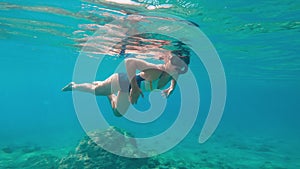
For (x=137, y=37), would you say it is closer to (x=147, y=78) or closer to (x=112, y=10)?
(x=112, y=10)

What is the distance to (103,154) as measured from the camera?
11.7 meters

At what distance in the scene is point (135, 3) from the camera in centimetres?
1138

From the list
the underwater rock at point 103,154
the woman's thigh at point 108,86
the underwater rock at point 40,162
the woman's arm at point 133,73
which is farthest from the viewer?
the underwater rock at point 40,162

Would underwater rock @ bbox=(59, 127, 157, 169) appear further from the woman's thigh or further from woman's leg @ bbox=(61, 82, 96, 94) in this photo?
the woman's thigh

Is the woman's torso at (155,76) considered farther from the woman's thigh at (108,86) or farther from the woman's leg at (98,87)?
the woman's leg at (98,87)

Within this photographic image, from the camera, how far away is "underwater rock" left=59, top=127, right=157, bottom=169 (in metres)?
11.5

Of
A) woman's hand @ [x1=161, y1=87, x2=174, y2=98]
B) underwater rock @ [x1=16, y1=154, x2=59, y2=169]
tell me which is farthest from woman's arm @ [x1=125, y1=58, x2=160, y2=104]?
underwater rock @ [x1=16, y1=154, x2=59, y2=169]

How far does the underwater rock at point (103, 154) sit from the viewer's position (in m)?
11.5

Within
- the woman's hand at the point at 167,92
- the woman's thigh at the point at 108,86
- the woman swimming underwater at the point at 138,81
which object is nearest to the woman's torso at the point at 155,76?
the woman swimming underwater at the point at 138,81

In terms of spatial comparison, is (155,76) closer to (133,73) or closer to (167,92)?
(167,92)

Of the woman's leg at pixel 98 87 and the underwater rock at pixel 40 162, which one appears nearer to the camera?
the woman's leg at pixel 98 87

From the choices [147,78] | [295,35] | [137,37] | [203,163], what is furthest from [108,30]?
[295,35]

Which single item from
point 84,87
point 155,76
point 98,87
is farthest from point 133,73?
point 84,87

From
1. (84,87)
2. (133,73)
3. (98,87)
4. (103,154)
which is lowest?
(103,154)
